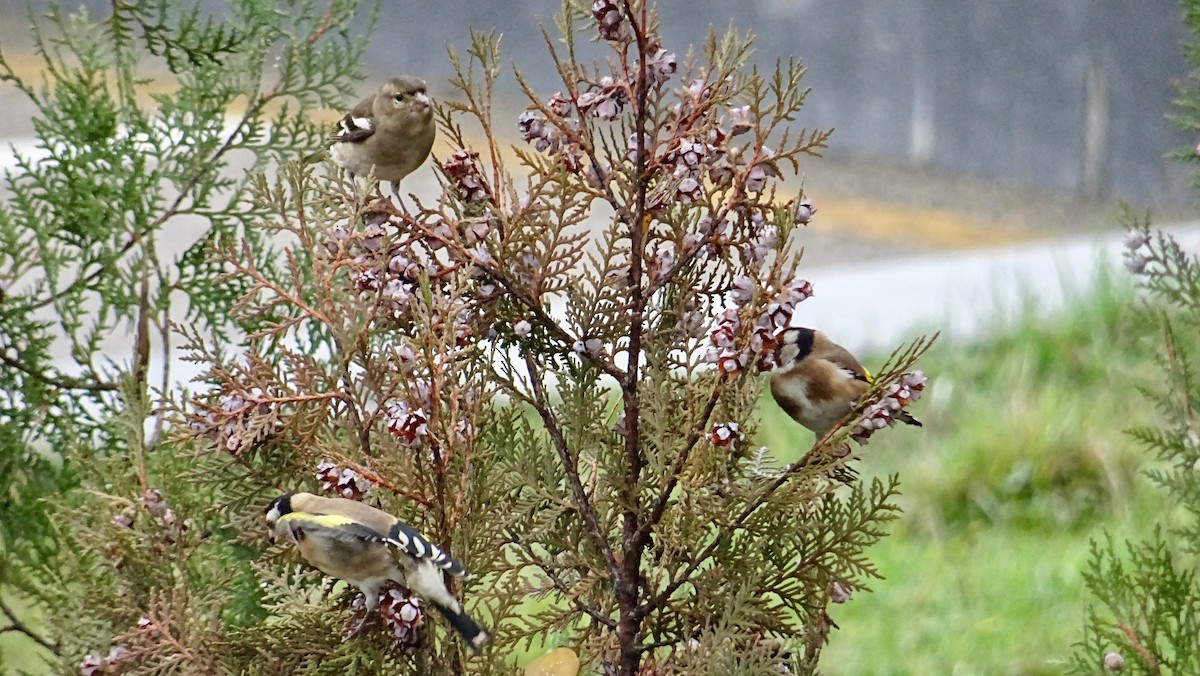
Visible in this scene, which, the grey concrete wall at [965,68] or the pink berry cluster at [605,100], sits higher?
the grey concrete wall at [965,68]

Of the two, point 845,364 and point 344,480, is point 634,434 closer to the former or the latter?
point 344,480

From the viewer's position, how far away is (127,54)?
2.12 m

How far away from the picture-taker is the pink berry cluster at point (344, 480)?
3.95 feet

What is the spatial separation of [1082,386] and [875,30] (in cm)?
358

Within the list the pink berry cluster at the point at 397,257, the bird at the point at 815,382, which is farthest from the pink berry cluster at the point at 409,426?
the bird at the point at 815,382

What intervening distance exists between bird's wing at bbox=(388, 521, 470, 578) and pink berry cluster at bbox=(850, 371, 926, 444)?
1.21ft

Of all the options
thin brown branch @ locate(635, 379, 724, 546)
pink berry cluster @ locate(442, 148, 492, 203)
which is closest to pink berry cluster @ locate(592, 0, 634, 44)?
pink berry cluster @ locate(442, 148, 492, 203)

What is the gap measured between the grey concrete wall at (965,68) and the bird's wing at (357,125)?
17.5 ft

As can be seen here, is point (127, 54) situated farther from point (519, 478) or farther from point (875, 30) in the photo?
point (875, 30)

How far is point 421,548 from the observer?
1.16 metres

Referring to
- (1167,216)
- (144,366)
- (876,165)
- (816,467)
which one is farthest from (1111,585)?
(876,165)

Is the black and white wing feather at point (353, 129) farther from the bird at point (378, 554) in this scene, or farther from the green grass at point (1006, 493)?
the green grass at point (1006, 493)

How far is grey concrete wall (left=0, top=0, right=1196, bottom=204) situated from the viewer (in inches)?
283

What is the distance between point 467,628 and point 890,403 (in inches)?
16.4
